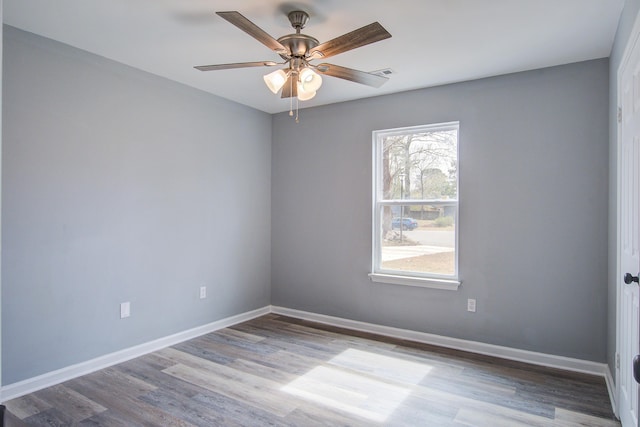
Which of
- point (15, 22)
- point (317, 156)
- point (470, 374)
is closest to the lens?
point (15, 22)

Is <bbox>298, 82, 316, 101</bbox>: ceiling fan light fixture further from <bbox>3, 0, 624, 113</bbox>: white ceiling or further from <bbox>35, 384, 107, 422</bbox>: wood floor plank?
<bbox>35, 384, 107, 422</bbox>: wood floor plank

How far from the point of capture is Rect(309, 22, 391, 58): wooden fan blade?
2.06 metres

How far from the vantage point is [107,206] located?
3.21 m

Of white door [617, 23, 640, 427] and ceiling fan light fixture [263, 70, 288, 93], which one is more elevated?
ceiling fan light fixture [263, 70, 288, 93]

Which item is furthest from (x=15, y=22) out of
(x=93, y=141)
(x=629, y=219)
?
(x=629, y=219)

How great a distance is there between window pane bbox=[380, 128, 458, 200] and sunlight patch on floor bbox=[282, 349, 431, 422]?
1566 mm

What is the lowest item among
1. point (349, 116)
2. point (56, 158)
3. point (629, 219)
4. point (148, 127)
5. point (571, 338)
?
point (571, 338)

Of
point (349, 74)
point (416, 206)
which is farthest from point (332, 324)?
point (349, 74)

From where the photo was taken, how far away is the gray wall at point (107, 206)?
2.73 metres

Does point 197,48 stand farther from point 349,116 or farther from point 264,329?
point 264,329

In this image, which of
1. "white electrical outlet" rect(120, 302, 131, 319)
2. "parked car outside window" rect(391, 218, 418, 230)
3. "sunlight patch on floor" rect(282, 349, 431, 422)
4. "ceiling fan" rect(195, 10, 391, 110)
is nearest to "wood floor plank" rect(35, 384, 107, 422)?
"white electrical outlet" rect(120, 302, 131, 319)

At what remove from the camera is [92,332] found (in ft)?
10.3

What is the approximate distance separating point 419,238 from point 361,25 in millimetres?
2082

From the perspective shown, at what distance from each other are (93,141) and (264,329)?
2.36 m
